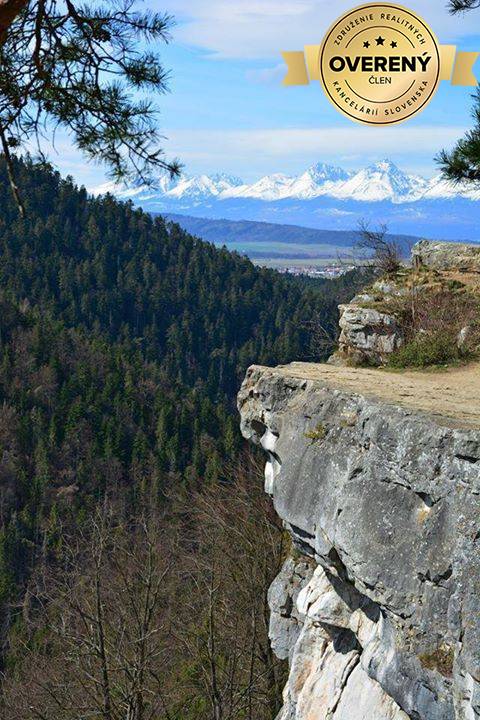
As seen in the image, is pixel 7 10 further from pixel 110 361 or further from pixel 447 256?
pixel 110 361

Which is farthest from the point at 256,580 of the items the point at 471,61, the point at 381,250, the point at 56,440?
the point at 56,440

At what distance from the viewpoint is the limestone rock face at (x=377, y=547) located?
8.85 meters

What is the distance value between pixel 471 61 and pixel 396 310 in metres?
6.59

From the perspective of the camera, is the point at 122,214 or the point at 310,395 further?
the point at 122,214

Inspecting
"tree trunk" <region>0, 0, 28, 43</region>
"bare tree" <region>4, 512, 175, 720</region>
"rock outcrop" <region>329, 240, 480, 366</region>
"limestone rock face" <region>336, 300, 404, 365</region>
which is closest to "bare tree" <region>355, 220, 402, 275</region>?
"rock outcrop" <region>329, 240, 480, 366</region>

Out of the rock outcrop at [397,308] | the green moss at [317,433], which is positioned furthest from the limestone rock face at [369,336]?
the green moss at [317,433]

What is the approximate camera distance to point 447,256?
18828mm

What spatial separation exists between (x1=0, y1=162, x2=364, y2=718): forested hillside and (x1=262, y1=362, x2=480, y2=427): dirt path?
4875 millimetres

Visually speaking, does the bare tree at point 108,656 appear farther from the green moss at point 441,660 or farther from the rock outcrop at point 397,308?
the green moss at point 441,660

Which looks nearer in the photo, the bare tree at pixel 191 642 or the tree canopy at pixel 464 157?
the tree canopy at pixel 464 157

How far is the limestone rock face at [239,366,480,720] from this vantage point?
8852mm

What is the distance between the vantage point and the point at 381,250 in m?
19.5

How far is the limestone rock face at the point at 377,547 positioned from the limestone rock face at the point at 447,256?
676 cm

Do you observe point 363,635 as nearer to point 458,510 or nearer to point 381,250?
point 458,510
